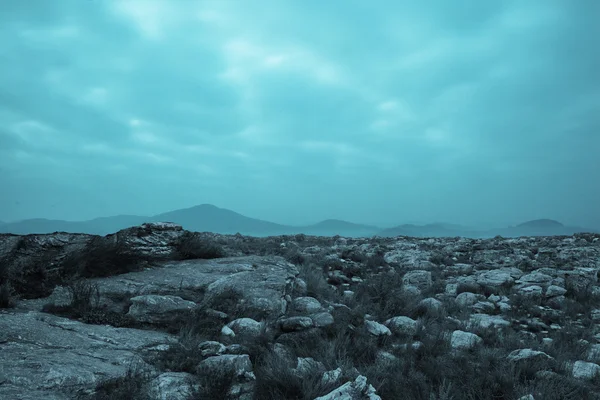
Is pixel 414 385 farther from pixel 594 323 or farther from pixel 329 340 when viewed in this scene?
pixel 594 323

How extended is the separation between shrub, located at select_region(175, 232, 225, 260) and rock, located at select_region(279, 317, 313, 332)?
499cm

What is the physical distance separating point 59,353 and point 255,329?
2833 millimetres

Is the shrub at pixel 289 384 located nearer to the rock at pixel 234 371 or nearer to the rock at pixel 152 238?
the rock at pixel 234 371

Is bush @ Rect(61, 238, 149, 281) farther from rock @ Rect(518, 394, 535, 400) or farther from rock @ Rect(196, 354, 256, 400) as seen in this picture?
rock @ Rect(518, 394, 535, 400)

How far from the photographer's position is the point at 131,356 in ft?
15.5

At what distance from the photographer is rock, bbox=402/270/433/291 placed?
11352 millimetres

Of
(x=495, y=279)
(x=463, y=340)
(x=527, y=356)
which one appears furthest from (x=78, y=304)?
(x=495, y=279)

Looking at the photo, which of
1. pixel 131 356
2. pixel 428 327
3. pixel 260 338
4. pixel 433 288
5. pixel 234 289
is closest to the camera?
pixel 131 356

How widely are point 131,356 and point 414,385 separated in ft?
12.6

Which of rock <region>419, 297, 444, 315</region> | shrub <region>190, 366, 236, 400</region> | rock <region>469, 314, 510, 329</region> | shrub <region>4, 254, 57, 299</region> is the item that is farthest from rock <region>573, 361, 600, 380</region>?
shrub <region>4, 254, 57, 299</region>

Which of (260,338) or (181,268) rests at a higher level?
(181,268)

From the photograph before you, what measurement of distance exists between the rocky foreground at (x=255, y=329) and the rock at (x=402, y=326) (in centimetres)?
3

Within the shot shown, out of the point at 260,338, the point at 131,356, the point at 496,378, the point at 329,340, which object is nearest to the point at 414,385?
the point at 496,378

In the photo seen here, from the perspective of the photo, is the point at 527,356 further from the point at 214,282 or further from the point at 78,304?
the point at 78,304
